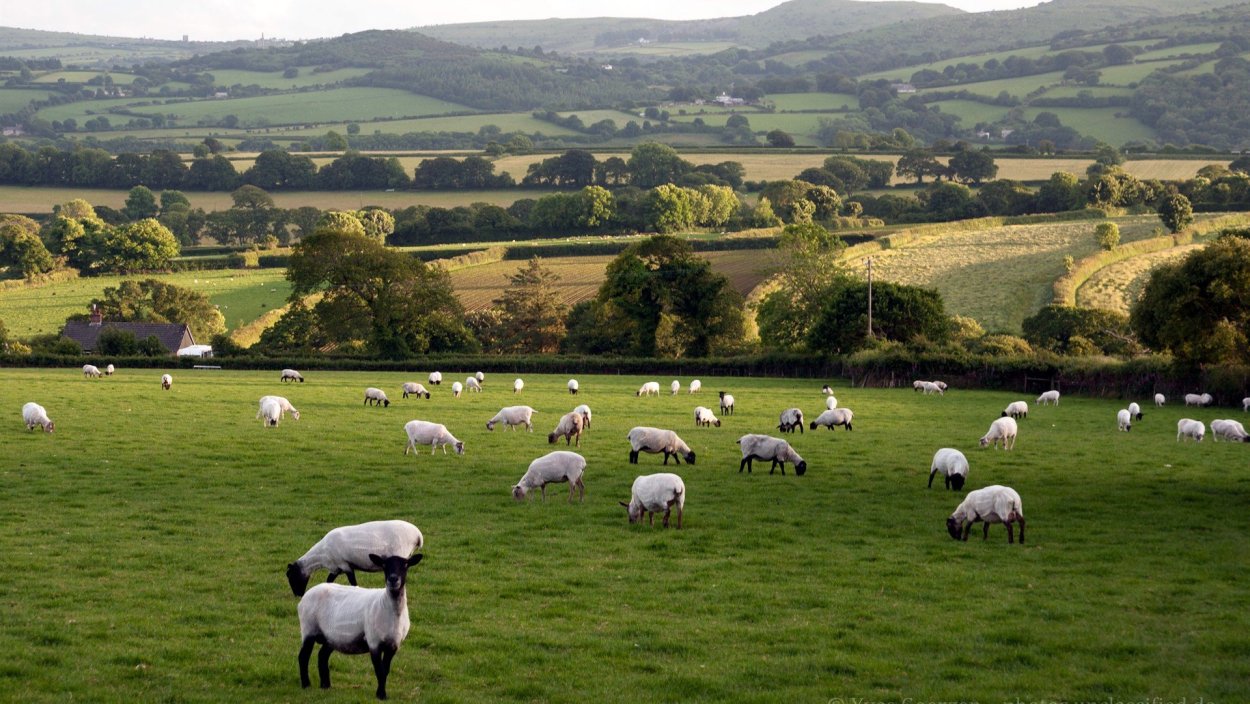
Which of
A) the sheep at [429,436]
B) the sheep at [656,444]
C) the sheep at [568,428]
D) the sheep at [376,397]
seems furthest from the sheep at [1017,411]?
the sheep at [376,397]

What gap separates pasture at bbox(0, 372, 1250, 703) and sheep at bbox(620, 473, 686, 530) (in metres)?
0.46

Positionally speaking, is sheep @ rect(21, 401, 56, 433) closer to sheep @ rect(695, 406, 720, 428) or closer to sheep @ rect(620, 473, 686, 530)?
sheep @ rect(695, 406, 720, 428)

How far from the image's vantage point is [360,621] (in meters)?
12.5

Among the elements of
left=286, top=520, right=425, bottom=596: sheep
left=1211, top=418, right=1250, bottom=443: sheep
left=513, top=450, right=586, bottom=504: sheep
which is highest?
left=286, top=520, right=425, bottom=596: sheep

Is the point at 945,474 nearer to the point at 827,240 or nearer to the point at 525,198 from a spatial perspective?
the point at 827,240

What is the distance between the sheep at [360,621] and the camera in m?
12.3

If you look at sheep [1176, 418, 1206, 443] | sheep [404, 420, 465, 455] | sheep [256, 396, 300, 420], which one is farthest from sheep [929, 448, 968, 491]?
sheep [256, 396, 300, 420]

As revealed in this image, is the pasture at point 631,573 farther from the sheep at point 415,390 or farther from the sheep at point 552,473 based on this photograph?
the sheep at point 415,390

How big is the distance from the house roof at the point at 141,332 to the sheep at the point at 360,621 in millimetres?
74876

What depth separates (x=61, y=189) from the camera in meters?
178

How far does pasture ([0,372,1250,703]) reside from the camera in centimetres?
1320

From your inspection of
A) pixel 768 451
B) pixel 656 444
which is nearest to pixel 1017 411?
pixel 768 451

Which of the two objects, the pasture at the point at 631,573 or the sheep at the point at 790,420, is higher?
the pasture at the point at 631,573

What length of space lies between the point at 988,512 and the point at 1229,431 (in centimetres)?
2001
